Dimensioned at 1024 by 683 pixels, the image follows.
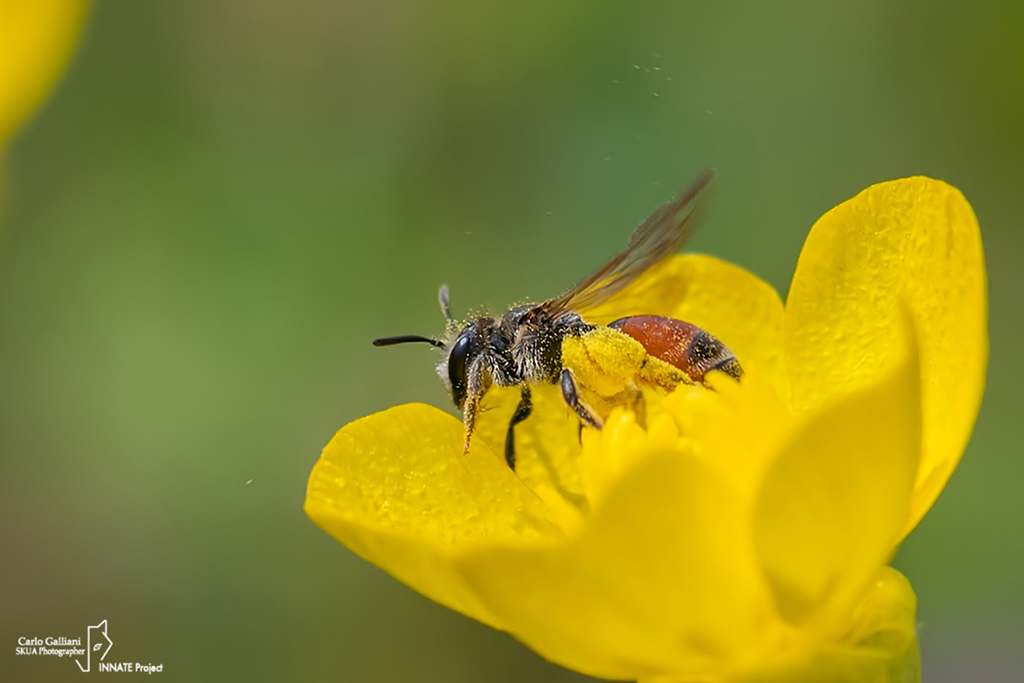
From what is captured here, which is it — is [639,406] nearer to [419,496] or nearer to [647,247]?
[647,247]

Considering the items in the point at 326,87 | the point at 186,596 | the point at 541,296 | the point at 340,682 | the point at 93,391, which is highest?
the point at 326,87

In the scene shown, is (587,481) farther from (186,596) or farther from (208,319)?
(208,319)

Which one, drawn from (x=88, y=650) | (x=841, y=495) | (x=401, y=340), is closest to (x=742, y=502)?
(x=841, y=495)

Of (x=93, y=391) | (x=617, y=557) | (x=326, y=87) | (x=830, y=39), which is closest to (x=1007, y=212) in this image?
(x=830, y=39)

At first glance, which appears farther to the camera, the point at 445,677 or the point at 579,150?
the point at 579,150

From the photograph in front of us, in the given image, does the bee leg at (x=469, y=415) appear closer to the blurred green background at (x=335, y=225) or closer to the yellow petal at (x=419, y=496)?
the yellow petal at (x=419, y=496)

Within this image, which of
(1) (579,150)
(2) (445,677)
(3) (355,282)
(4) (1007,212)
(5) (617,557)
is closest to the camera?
(5) (617,557)

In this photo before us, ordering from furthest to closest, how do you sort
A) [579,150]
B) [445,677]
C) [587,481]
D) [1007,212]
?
[579,150], [1007,212], [445,677], [587,481]

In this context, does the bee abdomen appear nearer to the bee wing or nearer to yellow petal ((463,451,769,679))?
the bee wing
